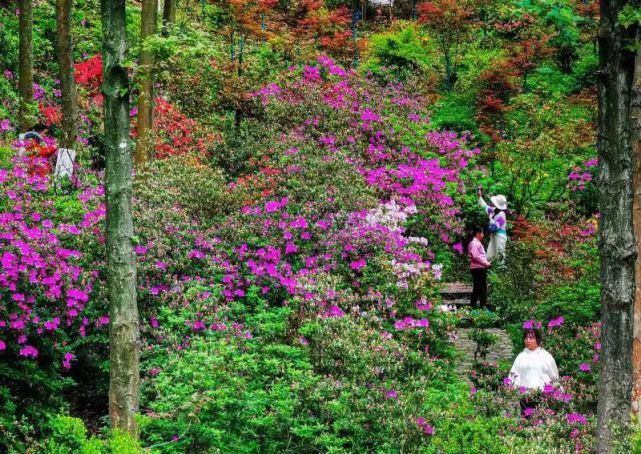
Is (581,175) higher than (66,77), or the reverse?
(66,77)

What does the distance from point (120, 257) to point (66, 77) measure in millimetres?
7374

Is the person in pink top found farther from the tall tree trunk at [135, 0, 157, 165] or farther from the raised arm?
the tall tree trunk at [135, 0, 157, 165]

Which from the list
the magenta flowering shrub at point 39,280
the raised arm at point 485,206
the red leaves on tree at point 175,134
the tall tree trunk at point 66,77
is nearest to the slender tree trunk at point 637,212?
the magenta flowering shrub at point 39,280

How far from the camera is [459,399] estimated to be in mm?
5816

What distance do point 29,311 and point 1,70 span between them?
10.8m

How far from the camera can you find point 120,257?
188 inches

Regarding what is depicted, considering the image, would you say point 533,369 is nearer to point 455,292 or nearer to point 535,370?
point 535,370

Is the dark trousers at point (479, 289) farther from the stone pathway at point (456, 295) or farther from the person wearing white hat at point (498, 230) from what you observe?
the person wearing white hat at point (498, 230)

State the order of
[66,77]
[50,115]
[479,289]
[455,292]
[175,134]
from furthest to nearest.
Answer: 1. [175,134]
2. [50,115]
3. [455,292]
4. [66,77]
5. [479,289]

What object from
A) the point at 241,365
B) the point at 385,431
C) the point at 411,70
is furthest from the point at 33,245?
the point at 411,70

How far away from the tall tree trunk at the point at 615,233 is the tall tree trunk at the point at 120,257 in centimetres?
353

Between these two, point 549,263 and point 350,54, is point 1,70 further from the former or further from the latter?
point 549,263

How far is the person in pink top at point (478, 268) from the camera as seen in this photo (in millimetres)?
10492

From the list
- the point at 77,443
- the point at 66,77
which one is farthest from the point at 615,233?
the point at 66,77
